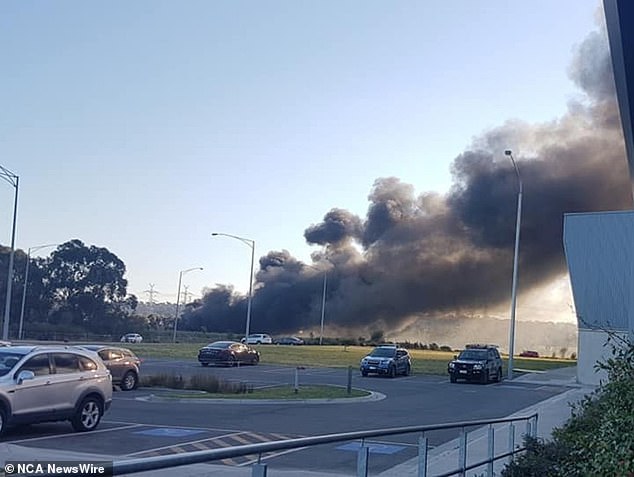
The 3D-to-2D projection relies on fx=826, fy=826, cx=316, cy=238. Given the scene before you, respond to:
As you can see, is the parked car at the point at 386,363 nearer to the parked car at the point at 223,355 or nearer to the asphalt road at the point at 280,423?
the asphalt road at the point at 280,423

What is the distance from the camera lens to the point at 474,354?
39281 millimetres

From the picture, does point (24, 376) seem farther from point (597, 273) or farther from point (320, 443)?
point (597, 273)

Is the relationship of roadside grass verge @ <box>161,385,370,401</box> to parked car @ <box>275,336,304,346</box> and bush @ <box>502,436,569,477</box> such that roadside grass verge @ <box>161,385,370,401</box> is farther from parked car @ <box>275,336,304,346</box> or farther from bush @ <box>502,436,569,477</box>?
parked car @ <box>275,336,304,346</box>

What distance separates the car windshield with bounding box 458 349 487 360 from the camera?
1529 inches

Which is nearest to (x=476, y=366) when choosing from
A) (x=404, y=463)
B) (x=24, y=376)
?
(x=24, y=376)

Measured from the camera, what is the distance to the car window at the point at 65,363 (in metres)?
14.5

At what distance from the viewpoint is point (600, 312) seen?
37.7m

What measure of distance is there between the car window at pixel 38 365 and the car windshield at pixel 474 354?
1076 inches

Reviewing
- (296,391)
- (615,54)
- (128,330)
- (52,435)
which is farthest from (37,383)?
(128,330)

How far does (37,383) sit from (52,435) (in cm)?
92

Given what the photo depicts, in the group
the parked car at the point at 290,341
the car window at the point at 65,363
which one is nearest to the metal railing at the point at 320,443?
the car window at the point at 65,363

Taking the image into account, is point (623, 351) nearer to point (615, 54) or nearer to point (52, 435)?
point (615, 54)

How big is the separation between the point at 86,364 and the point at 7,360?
150cm

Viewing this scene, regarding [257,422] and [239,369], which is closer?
[257,422]
